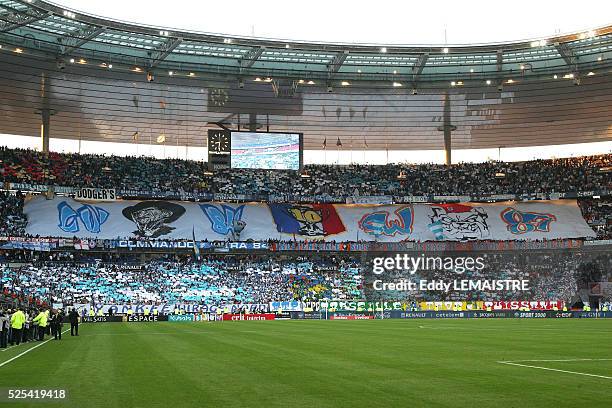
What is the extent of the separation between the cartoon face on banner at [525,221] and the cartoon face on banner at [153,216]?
107ft

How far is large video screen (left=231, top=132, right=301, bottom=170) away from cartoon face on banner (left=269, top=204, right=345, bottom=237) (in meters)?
9.32

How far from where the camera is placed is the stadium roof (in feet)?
165

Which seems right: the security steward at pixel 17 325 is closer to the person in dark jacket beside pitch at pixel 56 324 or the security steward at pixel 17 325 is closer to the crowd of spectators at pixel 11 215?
the person in dark jacket beside pitch at pixel 56 324

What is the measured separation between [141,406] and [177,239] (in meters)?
57.0

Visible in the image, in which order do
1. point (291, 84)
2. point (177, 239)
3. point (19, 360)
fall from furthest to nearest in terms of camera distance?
1. point (177, 239)
2. point (291, 84)
3. point (19, 360)

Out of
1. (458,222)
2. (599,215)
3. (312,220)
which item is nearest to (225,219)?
(312,220)

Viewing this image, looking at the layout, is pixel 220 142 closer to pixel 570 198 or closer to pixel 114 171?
pixel 114 171

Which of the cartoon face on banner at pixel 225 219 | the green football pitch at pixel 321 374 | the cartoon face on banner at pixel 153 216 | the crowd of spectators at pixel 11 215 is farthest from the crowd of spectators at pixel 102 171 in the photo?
the green football pitch at pixel 321 374

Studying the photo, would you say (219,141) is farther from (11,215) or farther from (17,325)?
(17,325)

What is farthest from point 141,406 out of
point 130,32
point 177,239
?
point 177,239

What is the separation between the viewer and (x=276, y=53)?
57.8m

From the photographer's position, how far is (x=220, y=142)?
2509 inches

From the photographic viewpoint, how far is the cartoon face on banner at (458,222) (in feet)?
238

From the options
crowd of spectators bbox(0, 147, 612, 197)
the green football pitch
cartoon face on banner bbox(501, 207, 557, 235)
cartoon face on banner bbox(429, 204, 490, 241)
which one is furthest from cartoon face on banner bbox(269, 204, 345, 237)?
the green football pitch
